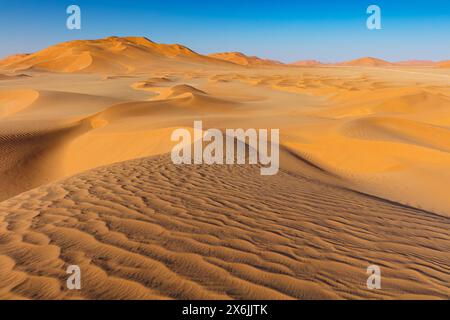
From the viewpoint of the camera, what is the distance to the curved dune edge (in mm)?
2764

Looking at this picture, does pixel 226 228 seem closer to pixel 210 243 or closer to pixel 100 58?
pixel 210 243

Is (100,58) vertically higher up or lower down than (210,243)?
higher up

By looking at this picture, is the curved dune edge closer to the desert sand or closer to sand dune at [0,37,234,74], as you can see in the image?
the desert sand

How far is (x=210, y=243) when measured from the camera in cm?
346

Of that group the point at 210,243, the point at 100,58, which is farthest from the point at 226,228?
the point at 100,58

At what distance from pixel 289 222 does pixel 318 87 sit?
31881 millimetres

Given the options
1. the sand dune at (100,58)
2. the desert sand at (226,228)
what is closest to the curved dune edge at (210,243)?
the desert sand at (226,228)

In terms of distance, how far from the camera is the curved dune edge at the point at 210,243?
2.76 m

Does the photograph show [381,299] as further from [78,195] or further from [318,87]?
[318,87]

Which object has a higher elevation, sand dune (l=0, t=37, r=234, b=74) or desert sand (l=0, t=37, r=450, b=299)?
sand dune (l=0, t=37, r=234, b=74)

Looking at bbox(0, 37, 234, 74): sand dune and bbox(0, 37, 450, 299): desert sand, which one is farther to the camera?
bbox(0, 37, 234, 74): sand dune

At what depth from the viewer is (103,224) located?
12.5ft

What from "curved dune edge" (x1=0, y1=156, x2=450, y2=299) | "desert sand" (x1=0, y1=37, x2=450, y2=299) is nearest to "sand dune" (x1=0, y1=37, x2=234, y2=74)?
"desert sand" (x1=0, y1=37, x2=450, y2=299)
